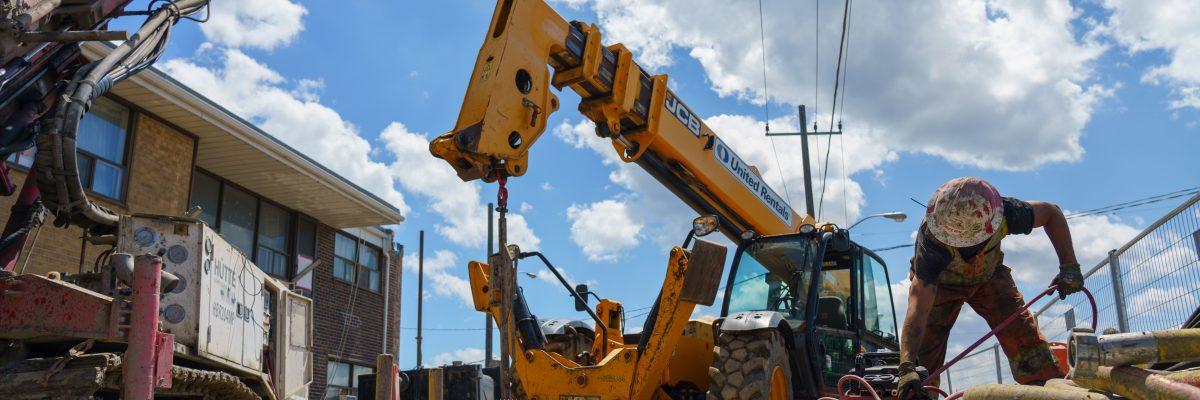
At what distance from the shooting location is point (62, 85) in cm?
808

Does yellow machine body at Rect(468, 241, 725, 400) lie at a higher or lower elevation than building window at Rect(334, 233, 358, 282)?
lower

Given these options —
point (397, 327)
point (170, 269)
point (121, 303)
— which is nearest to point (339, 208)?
point (397, 327)

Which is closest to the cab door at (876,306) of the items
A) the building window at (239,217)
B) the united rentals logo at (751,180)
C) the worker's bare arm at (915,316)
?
the united rentals logo at (751,180)

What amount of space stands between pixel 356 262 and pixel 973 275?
57.5 ft

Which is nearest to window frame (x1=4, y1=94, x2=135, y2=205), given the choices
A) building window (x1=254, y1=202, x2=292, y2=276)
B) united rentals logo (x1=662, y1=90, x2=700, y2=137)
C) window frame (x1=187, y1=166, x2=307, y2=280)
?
window frame (x1=187, y1=166, x2=307, y2=280)

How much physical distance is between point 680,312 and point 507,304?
44.6 inches

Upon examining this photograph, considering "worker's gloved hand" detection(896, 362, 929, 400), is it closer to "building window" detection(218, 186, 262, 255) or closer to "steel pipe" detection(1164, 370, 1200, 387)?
"steel pipe" detection(1164, 370, 1200, 387)

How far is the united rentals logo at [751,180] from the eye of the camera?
8.64m

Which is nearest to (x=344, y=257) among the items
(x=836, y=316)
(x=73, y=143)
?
(x=73, y=143)

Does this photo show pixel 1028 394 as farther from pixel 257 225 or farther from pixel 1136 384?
pixel 257 225

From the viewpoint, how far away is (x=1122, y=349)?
2436 millimetres

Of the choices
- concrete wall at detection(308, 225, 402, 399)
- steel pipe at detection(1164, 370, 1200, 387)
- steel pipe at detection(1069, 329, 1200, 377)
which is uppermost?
concrete wall at detection(308, 225, 402, 399)

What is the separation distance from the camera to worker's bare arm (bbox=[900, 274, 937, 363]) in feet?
15.8

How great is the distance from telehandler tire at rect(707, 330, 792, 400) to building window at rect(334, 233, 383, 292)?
1545 cm
